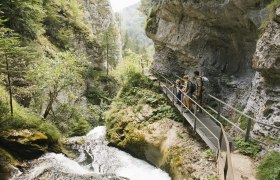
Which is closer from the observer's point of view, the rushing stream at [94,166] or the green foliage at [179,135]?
the rushing stream at [94,166]

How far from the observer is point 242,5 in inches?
475

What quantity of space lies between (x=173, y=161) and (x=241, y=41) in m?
7.54

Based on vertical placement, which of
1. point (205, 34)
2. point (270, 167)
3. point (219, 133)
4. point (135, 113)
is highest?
point (205, 34)

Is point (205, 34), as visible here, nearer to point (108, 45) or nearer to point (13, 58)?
point (13, 58)

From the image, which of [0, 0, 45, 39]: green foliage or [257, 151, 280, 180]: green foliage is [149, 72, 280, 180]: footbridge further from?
[0, 0, 45, 39]: green foliage

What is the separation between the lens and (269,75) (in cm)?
971

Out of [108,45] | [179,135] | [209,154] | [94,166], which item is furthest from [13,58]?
[108,45]

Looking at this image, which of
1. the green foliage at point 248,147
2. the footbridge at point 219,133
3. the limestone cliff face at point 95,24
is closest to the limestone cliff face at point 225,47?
the green foliage at point 248,147

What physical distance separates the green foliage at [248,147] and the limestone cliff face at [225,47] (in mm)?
1008

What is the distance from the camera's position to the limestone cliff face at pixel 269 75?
358 inches

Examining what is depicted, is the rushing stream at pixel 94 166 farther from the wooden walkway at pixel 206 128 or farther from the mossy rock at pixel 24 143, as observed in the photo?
the wooden walkway at pixel 206 128

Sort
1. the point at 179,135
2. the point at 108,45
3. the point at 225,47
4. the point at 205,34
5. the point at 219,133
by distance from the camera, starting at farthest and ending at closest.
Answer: the point at 108,45 → the point at 205,34 → the point at 225,47 → the point at 179,135 → the point at 219,133

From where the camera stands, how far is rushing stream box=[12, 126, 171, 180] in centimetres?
1075

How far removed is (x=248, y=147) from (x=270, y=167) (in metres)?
1.61
